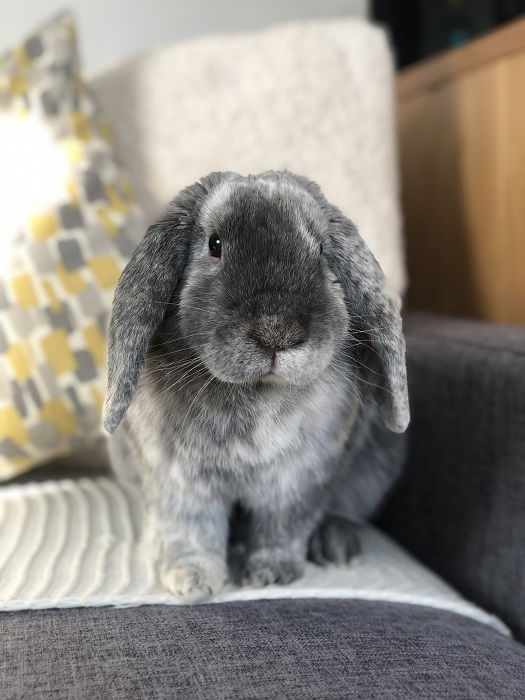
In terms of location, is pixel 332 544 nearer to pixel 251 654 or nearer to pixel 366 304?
pixel 251 654

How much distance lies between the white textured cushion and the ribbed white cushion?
2.03ft

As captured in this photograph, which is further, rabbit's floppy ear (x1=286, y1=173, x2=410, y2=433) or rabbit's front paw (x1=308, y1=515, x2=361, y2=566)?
rabbit's front paw (x1=308, y1=515, x2=361, y2=566)

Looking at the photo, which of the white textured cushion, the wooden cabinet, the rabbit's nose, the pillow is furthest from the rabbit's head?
the wooden cabinet

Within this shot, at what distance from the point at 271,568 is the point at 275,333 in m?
0.41

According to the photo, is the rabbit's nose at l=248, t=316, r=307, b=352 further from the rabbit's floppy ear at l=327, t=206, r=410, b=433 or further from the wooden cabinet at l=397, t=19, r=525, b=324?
the wooden cabinet at l=397, t=19, r=525, b=324

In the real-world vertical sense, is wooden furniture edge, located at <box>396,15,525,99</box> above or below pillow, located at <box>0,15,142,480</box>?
above

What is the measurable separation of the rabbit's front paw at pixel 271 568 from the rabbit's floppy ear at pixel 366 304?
0.28 meters

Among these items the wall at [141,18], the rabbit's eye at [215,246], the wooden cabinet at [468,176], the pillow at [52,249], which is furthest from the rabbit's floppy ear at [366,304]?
the wall at [141,18]

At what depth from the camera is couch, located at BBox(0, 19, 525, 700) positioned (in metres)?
0.76

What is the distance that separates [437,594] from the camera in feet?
3.48

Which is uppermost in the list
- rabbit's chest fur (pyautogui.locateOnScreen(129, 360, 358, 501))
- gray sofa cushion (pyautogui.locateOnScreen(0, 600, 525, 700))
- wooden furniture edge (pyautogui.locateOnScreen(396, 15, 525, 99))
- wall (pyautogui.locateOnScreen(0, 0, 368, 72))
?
wall (pyautogui.locateOnScreen(0, 0, 368, 72))

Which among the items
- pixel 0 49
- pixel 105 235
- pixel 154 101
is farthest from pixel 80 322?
pixel 0 49

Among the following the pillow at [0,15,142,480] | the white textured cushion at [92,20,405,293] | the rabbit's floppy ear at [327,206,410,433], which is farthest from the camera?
the white textured cushion at [92,20,405,293]

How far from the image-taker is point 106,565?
1.00 meters
